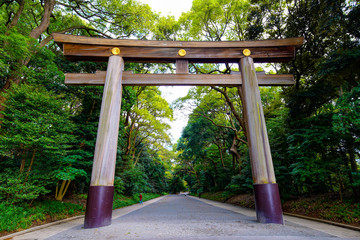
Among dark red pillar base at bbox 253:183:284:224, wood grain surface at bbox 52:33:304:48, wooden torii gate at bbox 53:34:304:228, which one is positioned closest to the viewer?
dark red pillar base at bbox 253:183:284:224

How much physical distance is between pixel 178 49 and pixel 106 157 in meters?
3.84

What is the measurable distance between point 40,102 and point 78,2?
7.21 meters

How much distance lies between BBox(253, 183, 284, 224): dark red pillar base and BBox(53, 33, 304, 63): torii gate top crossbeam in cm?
384

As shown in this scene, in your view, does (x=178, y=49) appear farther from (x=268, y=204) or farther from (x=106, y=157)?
(x=268, y=204)

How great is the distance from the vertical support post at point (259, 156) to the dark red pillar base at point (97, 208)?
3676mm

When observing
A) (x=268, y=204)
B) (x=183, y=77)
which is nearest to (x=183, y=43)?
(x=183, y=77)

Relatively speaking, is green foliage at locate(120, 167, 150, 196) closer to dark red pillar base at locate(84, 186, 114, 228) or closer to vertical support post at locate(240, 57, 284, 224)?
dark red pillar base at locate(84, 186, 114, 228)

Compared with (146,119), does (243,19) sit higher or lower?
higher

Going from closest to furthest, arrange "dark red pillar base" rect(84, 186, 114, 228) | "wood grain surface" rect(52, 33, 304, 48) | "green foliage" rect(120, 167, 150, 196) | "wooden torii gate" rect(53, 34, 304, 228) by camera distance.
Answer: "dark red pillar base" rect(84, 186, 114, 228) < "wooden torii gate" rect(53, 34, 304, 228) < "wood grain surface" rect(52, 33, 304, 48) < "green foliage" rect(120, 167, 150, 196)

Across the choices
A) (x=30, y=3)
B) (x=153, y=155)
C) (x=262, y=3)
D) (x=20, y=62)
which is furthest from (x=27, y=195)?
(x=153, y=155)

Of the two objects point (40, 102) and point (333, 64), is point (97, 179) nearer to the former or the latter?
point (40, 102)

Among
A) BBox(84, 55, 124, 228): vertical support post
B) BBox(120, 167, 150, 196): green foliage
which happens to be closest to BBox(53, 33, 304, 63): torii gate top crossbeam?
BBox(84, 55, 124, 228): vertical support post

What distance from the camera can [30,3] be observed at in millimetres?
7863

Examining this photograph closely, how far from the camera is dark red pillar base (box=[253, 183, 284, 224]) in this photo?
3.78 m
